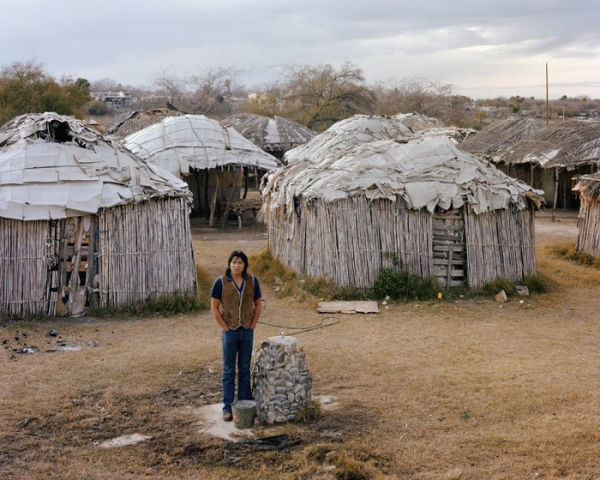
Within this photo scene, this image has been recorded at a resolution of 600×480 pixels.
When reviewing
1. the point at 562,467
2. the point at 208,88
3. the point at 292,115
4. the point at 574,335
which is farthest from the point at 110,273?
the point at 208,88

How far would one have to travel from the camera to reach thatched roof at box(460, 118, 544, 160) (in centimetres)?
2569

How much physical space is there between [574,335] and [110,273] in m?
6.82

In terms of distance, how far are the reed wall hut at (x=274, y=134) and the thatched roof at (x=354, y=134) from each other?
30.5 feet

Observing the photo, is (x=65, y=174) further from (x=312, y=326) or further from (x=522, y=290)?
(x=522, y=290)

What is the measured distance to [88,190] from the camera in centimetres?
1124

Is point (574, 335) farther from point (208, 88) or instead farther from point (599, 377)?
point (208, 88)

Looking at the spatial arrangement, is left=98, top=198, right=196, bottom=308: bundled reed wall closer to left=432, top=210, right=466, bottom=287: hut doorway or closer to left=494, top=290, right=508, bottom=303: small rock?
left=432, top=210, right=466, bottom=287: hut doorway

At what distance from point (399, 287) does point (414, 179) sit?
6.23 feet

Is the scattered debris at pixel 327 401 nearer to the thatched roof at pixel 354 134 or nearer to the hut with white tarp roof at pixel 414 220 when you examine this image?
the hut with white tarp roof at pixel 414 220

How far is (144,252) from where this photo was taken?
11.5 meters

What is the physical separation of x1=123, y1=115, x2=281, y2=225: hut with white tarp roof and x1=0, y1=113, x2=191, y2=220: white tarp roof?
7493 millimetres

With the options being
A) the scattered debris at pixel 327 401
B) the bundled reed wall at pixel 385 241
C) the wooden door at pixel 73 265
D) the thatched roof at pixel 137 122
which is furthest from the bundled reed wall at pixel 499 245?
the thatched roof at pixel 137 122

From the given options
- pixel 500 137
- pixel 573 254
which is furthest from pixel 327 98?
pixel 573 254

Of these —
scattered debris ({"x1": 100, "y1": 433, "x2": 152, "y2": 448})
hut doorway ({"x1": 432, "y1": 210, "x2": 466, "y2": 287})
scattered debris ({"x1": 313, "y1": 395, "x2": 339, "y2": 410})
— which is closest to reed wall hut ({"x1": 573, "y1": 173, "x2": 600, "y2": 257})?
hut doorway ({"x1": 432, "y1": 210, "x2": 466, "y2": 287})
